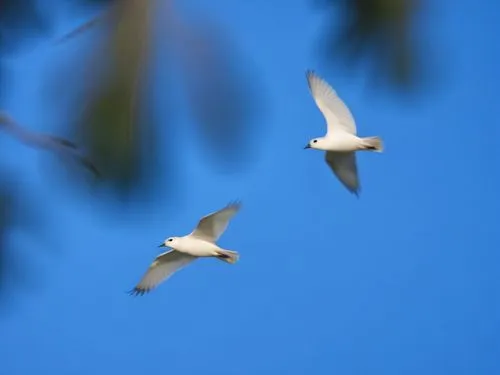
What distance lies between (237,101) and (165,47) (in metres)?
0.05

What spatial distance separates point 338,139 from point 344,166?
9cm

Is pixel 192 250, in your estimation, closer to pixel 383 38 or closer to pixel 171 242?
pixel 171 242

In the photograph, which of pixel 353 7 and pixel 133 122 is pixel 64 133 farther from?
pixel 353 7

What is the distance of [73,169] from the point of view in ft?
1.52

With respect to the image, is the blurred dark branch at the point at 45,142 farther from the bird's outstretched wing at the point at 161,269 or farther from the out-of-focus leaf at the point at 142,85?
the bird's outstretched wing at the point at 161,269

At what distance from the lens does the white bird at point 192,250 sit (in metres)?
1.48

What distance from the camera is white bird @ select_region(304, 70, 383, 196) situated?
150cm

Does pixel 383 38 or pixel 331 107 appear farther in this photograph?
pixel 331 107

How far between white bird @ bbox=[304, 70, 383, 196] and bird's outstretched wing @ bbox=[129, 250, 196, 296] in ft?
1.26

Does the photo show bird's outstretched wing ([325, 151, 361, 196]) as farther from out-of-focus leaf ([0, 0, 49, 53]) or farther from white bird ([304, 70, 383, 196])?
out-of-focus leaf ([0, 0, 49, 53])

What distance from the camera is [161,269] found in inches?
66.6

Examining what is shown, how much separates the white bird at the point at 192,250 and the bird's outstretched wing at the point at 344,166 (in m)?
0.28

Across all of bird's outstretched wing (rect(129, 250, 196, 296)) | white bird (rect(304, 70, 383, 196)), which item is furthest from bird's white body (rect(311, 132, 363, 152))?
bird's outstretched wing (rect(129, 250, 196, 296))

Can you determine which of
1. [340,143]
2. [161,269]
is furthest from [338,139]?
[161,269]
